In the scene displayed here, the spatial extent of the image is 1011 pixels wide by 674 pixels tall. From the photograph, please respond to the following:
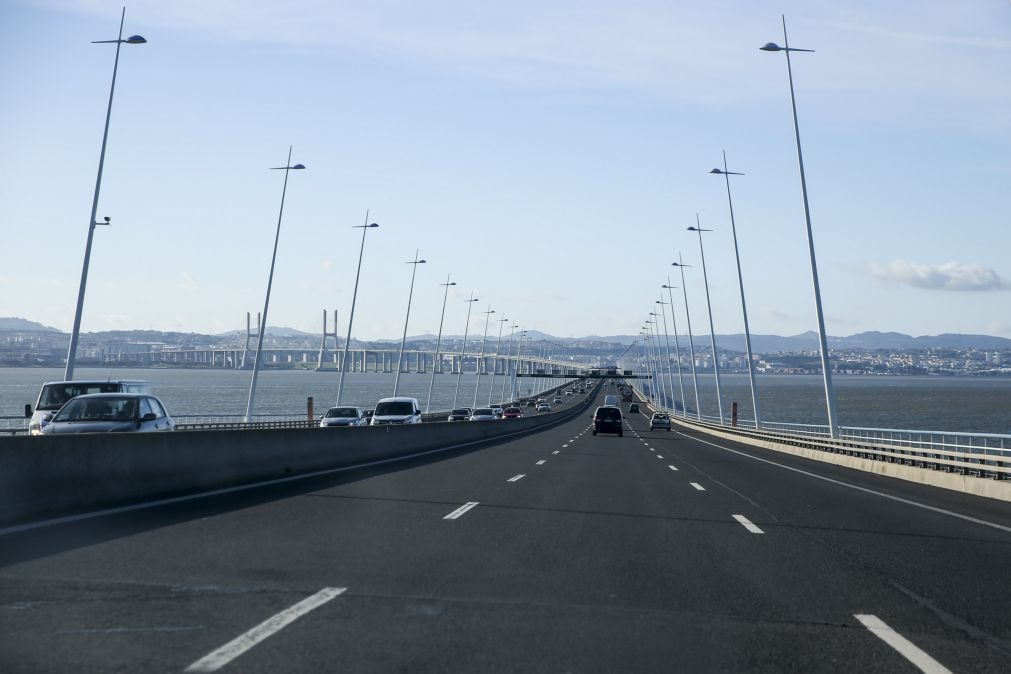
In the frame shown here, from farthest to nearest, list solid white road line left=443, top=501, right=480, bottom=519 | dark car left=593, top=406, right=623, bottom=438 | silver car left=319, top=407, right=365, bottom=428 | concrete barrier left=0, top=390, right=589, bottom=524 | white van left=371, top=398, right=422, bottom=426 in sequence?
dark car left=593, top=406, right=623, bottom=438
silver car left=319, top=407, right=365, bottom=428
white van left=371, top=398, right=422, bottom=426
solid white road line left=443, top=501, right=480, bottom=519
concrete barrier left=0, top=390, right=589, bottom=524

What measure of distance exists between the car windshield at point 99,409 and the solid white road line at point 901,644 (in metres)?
16.9

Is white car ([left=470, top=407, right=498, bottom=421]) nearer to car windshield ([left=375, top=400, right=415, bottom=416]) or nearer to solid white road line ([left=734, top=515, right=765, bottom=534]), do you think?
car windshield ([left=375, top=400, right=415, bottom=416])

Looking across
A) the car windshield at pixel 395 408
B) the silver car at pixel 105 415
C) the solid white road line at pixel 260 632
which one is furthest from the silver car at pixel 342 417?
the solid white road line at pixel 260 632

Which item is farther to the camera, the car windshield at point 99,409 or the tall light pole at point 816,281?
the tall light pole at point 816,281

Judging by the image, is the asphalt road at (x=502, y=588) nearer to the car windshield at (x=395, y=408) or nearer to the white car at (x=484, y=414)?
the car windshield at (x=395, y=408)

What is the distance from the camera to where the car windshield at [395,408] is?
4600cm

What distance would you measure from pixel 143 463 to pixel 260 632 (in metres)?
9.84

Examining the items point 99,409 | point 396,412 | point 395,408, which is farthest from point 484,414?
point 99,409

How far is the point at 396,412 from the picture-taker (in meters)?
46.1

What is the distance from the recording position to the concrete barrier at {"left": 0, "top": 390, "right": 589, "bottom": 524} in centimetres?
1325

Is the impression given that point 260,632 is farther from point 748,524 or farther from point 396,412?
point 396,412

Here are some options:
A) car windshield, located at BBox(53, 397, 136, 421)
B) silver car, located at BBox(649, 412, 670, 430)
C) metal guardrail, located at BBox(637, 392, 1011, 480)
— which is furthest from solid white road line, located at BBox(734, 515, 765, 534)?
silver car, located at BBox(649, 412, 670, 430)

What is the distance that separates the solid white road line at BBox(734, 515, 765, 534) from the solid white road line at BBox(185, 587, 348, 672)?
649 centimetres

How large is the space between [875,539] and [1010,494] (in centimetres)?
844
